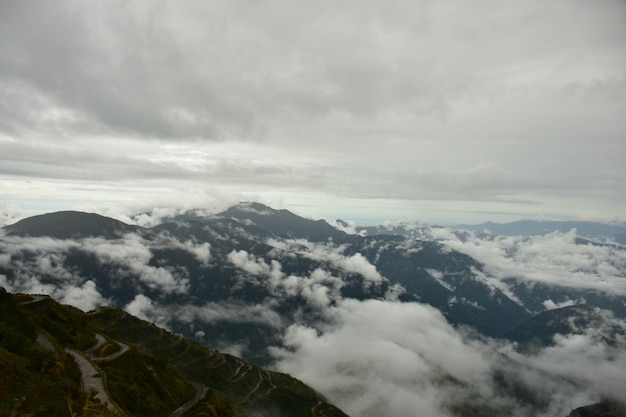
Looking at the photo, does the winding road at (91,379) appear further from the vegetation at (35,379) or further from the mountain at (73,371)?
the vegetation at (35,379)

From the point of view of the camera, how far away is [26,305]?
180m

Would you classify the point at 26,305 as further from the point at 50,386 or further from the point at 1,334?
the point at 50,386

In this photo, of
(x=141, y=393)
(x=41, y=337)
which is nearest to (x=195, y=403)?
(x=141, y=393)

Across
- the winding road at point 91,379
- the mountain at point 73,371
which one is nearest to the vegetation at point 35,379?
the mountain at point 73,371

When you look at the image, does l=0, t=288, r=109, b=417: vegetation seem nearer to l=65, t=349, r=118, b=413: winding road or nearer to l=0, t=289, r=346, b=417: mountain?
l=0, t=289, r=346, b=417: mountain

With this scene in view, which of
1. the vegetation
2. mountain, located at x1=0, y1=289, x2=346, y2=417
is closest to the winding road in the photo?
mountain, located at x1=0, y1=289, x2=346, y2=417

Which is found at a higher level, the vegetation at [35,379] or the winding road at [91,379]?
the vegetation at [35,379]

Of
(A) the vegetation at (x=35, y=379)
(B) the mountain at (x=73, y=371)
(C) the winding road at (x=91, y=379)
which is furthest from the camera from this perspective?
(C) the winding road at (x=91, y=379)

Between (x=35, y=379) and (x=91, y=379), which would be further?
(x=91, y=379)

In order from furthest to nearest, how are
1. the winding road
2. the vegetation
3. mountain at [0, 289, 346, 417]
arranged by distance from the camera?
1. the winding road
2. mountain at [0, 289, 346, 417]
3. the vegetation

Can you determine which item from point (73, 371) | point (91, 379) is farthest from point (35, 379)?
point (91, 379)

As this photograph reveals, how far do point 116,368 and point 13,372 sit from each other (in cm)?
9543

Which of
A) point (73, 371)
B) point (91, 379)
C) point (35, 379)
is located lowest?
point (91, 379)

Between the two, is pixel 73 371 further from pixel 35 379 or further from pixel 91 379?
pixel 35 379
